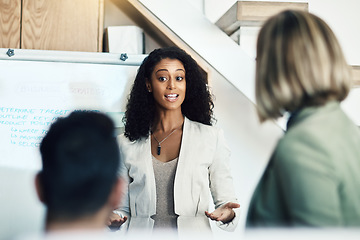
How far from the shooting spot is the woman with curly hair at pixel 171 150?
128 cm

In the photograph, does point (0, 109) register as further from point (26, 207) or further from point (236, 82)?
point (236, 82)

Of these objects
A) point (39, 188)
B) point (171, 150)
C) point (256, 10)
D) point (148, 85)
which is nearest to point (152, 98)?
point (148, 85)

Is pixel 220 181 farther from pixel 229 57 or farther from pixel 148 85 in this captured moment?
pixel 229 57

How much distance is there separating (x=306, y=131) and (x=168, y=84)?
2.74 ft

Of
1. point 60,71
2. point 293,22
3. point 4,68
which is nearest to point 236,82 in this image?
point 60,71

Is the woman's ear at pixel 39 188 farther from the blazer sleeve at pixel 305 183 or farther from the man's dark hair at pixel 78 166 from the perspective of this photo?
the blazer sleeve at pixel 305 183

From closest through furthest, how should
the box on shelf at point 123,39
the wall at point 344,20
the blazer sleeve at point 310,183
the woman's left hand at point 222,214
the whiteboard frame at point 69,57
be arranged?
the blazer sleeve at point 310,183
the woman's left hand at point 222,214
the whiteboard frame at point 69,57
the box on shelf at point 123,39
the wall at point 344,20

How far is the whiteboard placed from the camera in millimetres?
1664

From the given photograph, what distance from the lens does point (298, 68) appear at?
582 mm

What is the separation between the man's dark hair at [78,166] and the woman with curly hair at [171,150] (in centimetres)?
61

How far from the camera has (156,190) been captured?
1.29 m

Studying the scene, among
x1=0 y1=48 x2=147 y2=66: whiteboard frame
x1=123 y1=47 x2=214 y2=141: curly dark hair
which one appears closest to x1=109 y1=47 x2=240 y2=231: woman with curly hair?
x1=123 y1=47 x2=214 y2=141: curly dark hair

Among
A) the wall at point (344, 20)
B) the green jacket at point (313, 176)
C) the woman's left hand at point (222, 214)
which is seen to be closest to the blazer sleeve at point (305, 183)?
the green jacket at point (313, 176)

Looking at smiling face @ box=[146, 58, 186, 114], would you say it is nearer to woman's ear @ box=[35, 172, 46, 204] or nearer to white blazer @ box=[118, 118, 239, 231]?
white blazer @ box=[118, 118, 239, 231]
